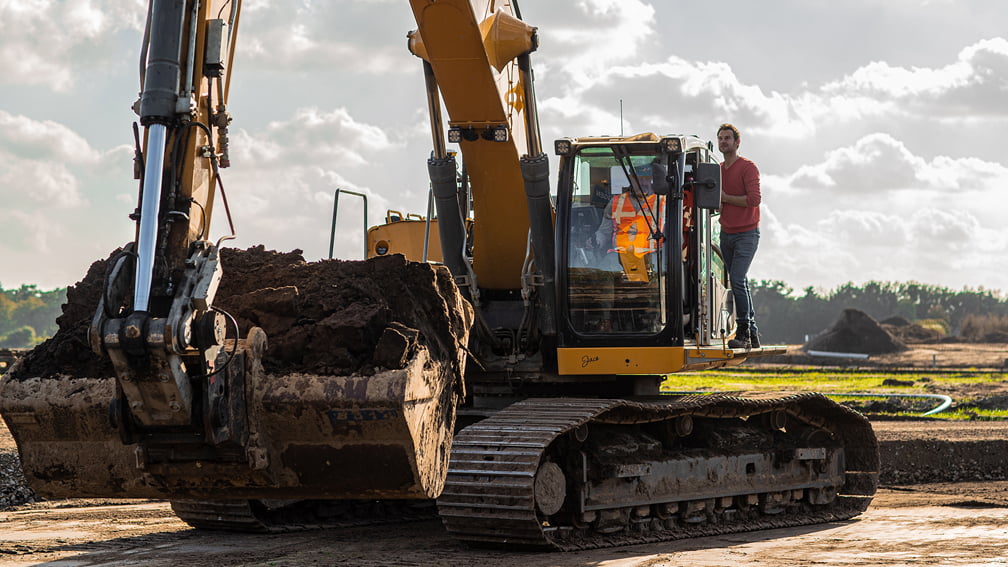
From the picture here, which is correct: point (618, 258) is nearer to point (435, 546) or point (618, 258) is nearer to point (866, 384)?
point (435, 546)

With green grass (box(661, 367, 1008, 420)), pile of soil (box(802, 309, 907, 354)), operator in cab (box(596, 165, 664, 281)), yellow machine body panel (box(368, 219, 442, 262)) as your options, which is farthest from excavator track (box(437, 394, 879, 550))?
pile of soil (box(802, 309, 907, 354))

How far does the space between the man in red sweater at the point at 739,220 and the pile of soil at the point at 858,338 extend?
4128 centimetres

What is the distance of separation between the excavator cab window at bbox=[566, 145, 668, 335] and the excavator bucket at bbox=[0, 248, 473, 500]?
8.13 ft

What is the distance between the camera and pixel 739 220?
35.4 feet

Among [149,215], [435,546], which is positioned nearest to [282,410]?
[149,215]

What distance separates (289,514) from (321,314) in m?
3.67

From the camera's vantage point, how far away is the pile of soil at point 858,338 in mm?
50625

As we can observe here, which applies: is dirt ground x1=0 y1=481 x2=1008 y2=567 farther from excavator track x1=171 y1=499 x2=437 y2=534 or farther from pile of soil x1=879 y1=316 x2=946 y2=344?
pile of soil x1=879 y1=316 x2=946 y2=344

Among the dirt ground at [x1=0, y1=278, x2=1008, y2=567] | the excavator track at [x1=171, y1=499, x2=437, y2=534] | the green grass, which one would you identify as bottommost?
the dirt ground at [x1=0, y1=278, x2=1008, y2=567]

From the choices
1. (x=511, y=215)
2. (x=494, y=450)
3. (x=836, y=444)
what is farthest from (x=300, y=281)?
(x=836, y=444)

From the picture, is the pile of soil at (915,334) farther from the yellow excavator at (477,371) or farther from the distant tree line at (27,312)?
the distant tree line at (27,312)

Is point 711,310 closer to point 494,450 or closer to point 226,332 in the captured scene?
point 494,450

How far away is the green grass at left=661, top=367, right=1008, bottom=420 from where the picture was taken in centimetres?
2335

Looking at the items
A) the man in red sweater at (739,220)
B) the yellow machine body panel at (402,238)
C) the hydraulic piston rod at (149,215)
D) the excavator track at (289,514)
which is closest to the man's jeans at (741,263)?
the man in red sweater at (739,220)
